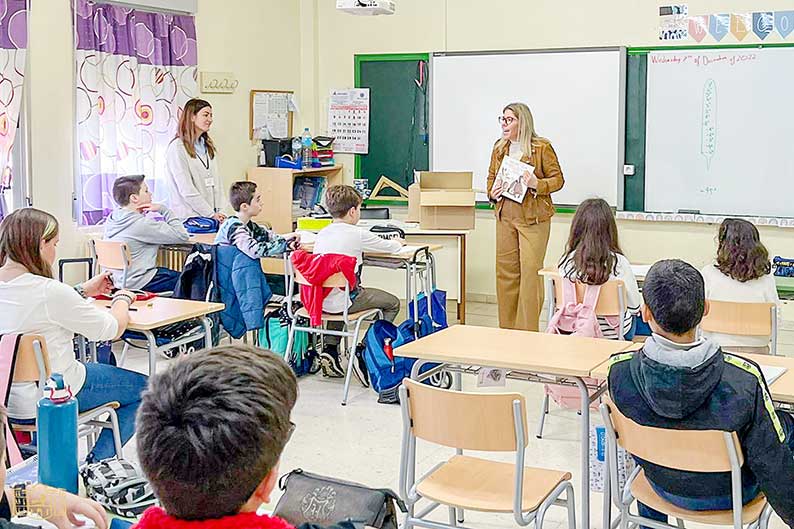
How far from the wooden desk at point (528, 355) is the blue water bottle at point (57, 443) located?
172cm

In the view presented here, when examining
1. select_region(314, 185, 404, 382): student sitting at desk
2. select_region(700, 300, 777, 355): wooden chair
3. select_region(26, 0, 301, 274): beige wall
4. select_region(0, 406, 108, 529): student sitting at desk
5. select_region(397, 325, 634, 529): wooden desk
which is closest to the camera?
select_region(0, 406, 108, 529): student sitting at desk

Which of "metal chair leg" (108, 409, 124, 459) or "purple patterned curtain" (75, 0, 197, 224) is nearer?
"metal chair leg" (108, 409, 124, 459)

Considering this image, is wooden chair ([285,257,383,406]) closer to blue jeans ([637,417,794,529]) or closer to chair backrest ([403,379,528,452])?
chair backrest ([403,379,528,452])

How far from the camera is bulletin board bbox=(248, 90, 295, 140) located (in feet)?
25.6

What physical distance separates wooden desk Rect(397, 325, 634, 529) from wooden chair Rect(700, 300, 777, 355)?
0.84m

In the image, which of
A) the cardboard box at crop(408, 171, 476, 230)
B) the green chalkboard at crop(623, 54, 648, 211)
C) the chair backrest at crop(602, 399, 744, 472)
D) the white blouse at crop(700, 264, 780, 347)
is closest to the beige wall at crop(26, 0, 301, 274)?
the cardboard box at crop(408, 171, 476, 230)

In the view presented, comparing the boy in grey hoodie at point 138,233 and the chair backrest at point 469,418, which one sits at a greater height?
the boy in grey hoodie at point 138,233

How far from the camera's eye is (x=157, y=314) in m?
4.21

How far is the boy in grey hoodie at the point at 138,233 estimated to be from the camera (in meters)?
5.75

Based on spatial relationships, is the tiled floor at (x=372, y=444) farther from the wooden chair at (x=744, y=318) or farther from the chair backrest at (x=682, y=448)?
the chair backrest at (x=682, y=448)

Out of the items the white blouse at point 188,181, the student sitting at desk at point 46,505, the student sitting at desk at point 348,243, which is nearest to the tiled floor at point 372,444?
the student sitting at desk at point 348,243

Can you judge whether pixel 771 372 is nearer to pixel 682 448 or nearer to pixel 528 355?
pixel 682 448

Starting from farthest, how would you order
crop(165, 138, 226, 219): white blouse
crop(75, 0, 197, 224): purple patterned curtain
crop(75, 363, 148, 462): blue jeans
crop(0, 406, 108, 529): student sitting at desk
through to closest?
crop(165, 138, 226, 219): white blouse → crop(75, 0, 197, 224): purple patterned curtain → crop(75, 363, 148, 462): blue jeans → crop(0, 406, 108, 529): student sitting at desk

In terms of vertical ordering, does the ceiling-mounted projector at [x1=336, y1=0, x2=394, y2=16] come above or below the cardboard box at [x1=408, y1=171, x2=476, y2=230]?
above
